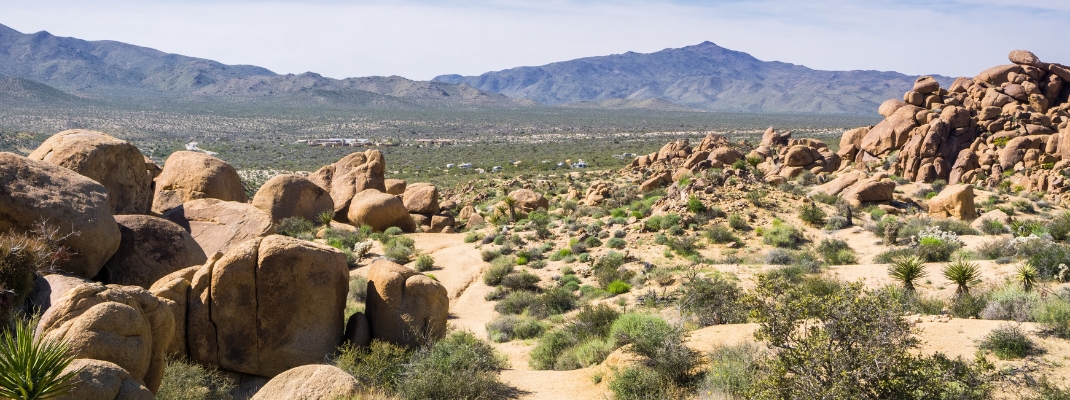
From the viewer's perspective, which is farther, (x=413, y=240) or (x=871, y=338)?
(x=413, y=240)

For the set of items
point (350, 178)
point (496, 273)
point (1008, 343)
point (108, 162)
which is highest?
point (108, 162)

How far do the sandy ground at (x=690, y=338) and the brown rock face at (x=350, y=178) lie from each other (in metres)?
4.42

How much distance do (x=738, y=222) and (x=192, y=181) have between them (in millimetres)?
18870

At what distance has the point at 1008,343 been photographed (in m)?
9.00

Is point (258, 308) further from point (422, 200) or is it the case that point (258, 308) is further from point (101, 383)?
point (422, 200)

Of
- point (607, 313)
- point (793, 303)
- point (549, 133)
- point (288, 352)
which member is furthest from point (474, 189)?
point (549, 133)

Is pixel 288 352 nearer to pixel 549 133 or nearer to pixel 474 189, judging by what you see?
pixel 474 189

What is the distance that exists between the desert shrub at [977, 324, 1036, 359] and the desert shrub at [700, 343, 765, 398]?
9.98 ft

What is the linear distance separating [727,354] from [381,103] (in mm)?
166660

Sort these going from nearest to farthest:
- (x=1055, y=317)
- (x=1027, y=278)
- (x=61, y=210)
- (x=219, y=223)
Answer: (x=1055, y=317) → (x=61, y=210) → (x=1027, y=278) → (x=219, y=223)

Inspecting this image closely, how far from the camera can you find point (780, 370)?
291 inches

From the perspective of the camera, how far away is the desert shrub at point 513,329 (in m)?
15.5

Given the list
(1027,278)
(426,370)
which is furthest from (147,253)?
(1027,278)

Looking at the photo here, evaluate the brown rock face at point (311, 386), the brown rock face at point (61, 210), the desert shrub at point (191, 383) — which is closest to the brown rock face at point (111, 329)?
the desert shrub at point (191, 383)
